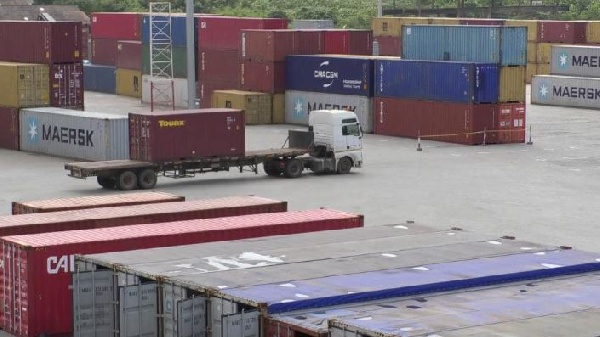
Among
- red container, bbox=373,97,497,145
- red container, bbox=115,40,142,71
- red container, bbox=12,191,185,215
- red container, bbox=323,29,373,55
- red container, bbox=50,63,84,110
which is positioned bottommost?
red container, bbox=12,191,185,215

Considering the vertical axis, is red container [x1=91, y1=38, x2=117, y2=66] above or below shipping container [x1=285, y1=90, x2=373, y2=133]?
above

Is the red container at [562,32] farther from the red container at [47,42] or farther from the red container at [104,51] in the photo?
the red container at [47,42]

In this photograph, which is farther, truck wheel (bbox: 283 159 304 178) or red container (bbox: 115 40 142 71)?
Result: red container (bbox: 115 40 142 71)

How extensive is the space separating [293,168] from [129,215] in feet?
79.4

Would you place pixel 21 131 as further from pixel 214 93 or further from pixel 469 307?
pixel 469 307

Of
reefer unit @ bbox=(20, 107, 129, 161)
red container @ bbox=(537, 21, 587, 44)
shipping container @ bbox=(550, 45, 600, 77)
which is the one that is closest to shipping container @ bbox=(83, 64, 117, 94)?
shipping container @ bbox=(550, 45, 600, 77)

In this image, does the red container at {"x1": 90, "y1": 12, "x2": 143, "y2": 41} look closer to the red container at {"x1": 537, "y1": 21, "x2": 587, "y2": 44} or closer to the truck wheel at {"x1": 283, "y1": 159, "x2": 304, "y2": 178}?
the red container at {"x1": 537, "y1": 21, "x2": 587, "y2": 44}

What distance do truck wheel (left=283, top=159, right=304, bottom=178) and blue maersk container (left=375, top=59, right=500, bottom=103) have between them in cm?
1504

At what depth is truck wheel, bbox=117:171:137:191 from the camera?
56.8m

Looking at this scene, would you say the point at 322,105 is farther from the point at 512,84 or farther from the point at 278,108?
the point at 512,84

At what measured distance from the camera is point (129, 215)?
37594 millimetres

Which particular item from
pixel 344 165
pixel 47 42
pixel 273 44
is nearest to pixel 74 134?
pixel 47 42

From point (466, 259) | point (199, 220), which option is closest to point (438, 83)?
point (199, 220)

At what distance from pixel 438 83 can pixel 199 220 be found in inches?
1536
